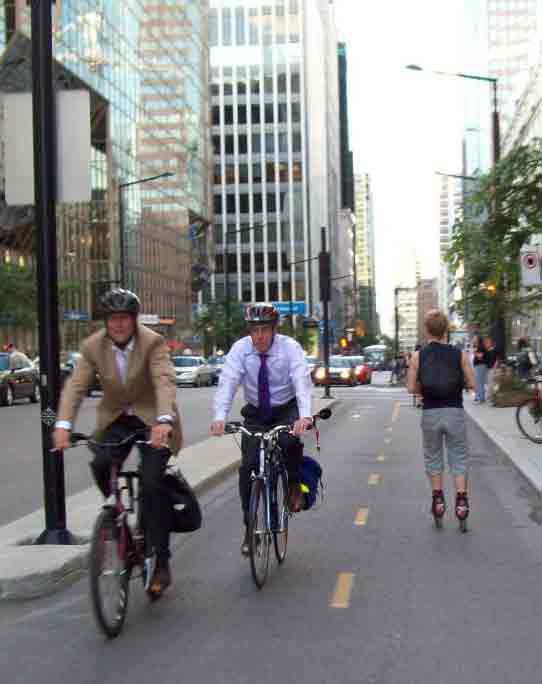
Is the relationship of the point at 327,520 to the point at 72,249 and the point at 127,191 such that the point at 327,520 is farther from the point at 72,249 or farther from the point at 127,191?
the point at 127,191

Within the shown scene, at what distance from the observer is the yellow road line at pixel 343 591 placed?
6234 millimetres

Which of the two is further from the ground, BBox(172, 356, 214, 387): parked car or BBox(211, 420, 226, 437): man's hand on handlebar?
BBox(211, 420, 226, 437): man's hand on handlebar

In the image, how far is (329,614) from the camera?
19.5 feet

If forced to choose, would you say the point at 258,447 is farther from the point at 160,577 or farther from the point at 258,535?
the point at 160,577

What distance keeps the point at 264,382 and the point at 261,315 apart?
1.67 ft

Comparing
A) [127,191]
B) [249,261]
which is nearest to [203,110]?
[127,191]

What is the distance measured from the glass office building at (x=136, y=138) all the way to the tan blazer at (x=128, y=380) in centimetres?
4757

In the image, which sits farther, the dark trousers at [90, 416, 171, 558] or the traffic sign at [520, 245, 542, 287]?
the traffic sign at [520, 245, 542, 287]

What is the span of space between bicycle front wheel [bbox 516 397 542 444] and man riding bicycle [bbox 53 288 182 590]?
33.9 feet

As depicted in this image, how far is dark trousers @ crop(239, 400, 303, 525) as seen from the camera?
22.7 feet

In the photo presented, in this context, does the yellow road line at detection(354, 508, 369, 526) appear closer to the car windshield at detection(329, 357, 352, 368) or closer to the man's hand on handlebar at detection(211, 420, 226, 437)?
the man's hand on handlebar at detection(211, 420, 226, 437)

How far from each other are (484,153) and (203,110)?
41.9 meters

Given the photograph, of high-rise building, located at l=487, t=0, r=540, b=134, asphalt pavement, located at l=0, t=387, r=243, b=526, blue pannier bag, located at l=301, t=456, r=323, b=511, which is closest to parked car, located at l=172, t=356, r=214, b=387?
asphalt pavement, located at l=0, t=387, r=243, b=526

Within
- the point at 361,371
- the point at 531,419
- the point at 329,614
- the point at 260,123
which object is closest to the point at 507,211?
the point at 531,419
